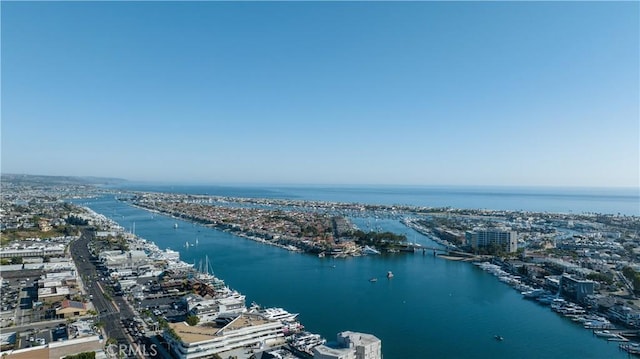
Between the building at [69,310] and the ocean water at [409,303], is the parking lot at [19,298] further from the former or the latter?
the ocean water at [409,303]

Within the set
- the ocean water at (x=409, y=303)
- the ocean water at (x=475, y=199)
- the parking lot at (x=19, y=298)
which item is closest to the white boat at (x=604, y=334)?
the ocean water at (x=409, y=303)

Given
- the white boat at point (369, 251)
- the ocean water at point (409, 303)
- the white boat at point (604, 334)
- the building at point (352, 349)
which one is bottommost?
the ocean water at point (409, 303)

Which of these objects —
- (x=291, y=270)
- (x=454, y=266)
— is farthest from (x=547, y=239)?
(x=291, y=270)

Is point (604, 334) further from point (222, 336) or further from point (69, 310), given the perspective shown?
point (69, 310)

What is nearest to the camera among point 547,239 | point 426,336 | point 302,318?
point 426,336

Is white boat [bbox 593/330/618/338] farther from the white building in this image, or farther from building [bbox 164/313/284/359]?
the white building

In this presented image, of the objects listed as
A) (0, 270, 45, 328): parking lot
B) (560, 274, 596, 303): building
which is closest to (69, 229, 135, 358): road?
(0, 270, 45, 328): parking lot

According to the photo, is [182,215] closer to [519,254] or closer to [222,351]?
[519,254]

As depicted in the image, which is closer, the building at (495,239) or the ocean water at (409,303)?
the ocean water at (409,303)
